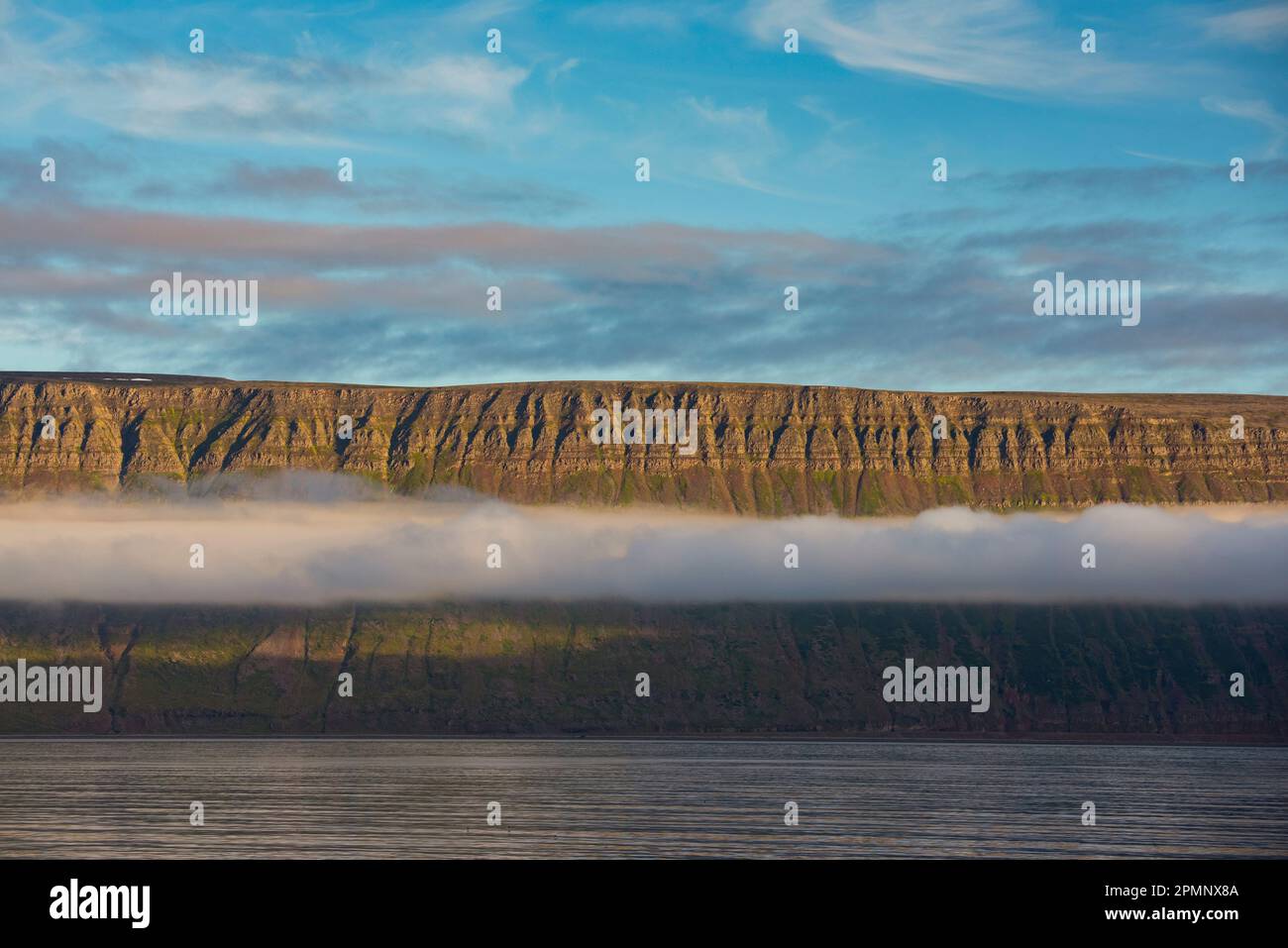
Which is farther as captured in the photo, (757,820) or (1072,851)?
(757,820)
